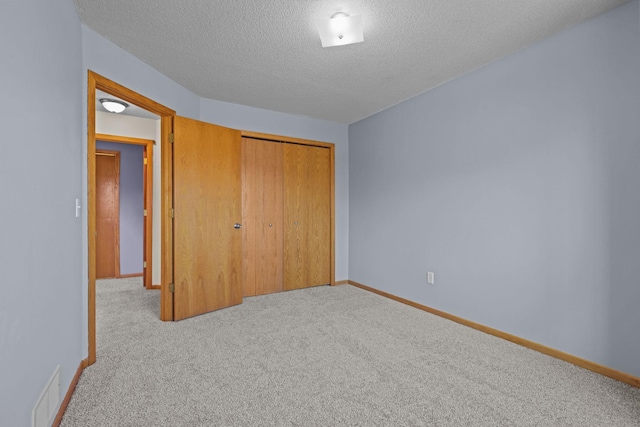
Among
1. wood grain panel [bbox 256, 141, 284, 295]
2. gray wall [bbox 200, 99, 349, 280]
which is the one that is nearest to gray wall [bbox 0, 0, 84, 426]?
gray wall [bbox 200, 99, 349, 280]

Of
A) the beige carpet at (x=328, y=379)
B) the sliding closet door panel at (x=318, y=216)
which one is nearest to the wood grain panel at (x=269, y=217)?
the sliding closet door panel at (x=318, y=216)

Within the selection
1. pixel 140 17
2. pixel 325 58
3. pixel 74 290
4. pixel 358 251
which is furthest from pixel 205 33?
pixel 358 251

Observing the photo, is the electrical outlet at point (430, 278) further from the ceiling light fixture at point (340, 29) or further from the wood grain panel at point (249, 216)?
the ceiling light fixture at point (340, 29)

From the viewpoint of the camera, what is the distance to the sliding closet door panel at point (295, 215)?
4.13 meters

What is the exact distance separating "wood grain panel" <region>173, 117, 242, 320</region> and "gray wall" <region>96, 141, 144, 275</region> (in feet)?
8.06

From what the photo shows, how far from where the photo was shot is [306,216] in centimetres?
A: 426

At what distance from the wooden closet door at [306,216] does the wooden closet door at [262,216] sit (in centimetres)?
11

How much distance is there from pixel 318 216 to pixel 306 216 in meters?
0.18

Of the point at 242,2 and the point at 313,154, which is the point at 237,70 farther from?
the point at 313,154

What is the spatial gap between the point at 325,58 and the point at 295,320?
2.38m

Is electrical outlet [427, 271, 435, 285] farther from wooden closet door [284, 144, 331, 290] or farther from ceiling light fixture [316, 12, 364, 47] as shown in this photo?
ceiling light fixture [316, 12, 364, 47]

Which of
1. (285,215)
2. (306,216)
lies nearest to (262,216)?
(285,215)

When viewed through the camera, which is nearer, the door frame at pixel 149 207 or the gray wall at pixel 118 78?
the gray wall at pixel 118 78

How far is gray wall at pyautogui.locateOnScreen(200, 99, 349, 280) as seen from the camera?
3.69 meters
